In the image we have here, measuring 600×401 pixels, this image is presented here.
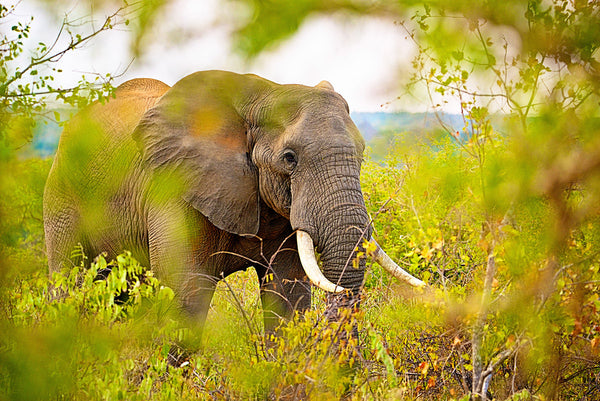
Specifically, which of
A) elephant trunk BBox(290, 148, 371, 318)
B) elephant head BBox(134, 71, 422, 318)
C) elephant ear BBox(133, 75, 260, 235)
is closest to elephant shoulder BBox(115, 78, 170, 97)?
elephant head BBox(134, 71, 422, 318)

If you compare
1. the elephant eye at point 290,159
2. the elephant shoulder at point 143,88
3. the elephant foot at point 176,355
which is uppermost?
the elephant shoulder at point 143,88

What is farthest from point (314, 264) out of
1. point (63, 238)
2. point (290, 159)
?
point (63, 238)

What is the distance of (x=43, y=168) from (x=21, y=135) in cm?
50

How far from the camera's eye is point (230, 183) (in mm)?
5348

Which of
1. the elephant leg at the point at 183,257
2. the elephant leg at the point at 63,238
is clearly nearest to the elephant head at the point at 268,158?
the elephant leg at the point at 183,257

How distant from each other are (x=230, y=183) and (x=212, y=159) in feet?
0.70

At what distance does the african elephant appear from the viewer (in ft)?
15.8

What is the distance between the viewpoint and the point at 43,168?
1.50 metres

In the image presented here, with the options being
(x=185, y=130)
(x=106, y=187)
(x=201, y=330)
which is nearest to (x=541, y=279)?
(x=201, y=330)

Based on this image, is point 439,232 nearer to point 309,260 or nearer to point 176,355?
point 309,260

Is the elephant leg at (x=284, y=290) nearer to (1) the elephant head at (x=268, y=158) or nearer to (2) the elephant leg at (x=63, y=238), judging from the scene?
(1) the elephant head at (x=268, y=158)

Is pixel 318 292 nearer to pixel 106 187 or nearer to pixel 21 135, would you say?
pixel 106 187

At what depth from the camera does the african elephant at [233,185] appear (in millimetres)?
4828

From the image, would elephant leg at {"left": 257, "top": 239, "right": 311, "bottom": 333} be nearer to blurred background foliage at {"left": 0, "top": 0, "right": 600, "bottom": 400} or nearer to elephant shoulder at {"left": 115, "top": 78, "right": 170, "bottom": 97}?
blurred background foliage at {"left": 0, "top": 0, "right": 600, "bottom": 400}
